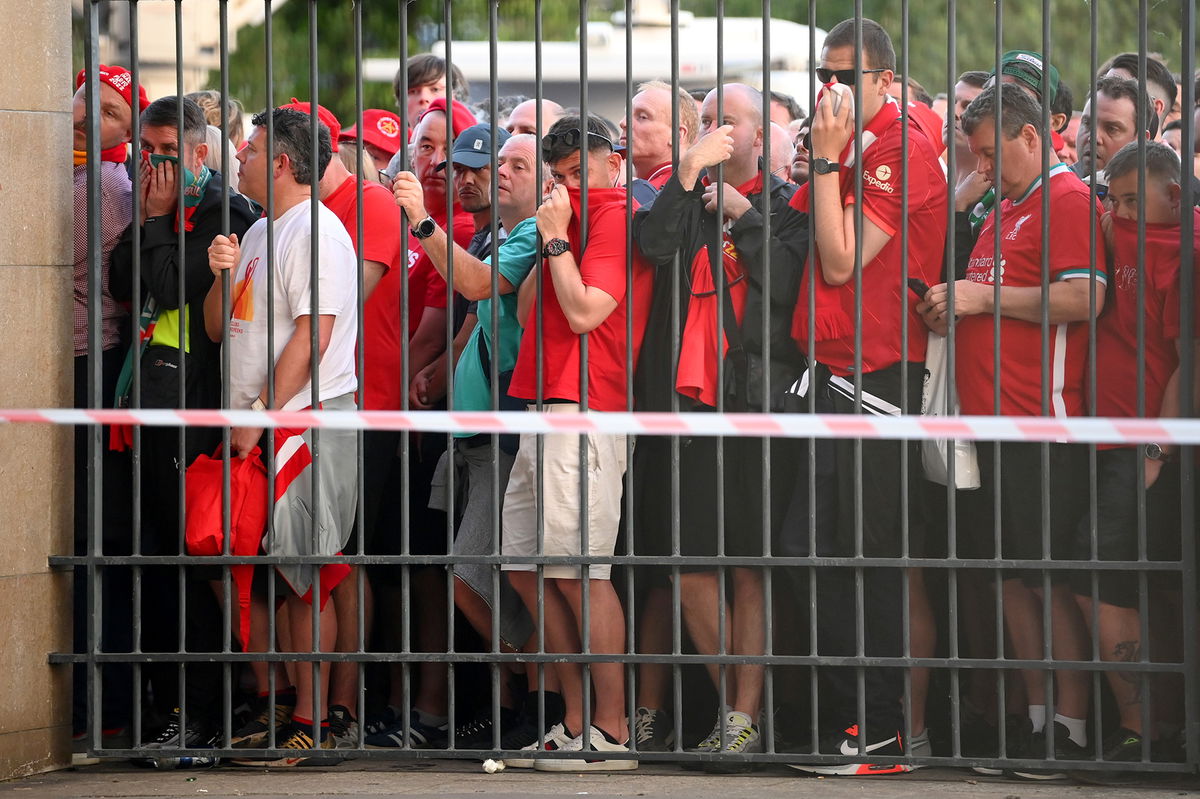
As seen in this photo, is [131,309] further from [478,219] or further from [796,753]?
[796,753]

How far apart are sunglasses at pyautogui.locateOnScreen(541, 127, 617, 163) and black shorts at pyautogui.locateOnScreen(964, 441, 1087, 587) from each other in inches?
64.7

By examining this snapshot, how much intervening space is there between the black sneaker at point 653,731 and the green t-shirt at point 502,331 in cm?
116

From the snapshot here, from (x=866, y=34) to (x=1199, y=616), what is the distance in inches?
84.0

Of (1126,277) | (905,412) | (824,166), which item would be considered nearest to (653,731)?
(905,412)

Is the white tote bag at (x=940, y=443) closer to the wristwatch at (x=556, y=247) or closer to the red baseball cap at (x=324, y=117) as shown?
the wristwatch at (x=556, y=247)

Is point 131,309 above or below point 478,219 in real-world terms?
below

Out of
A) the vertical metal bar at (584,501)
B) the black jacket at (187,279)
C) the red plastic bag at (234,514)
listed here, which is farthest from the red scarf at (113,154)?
the vertical metal bar at (584,501)

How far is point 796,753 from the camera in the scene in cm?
516

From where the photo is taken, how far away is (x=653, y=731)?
5461 millimetres

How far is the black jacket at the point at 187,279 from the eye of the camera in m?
5.54

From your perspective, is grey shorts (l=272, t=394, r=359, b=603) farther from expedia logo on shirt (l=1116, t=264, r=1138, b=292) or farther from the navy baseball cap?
expedia logo on shirt (l=1116, t=264, r=1138, b=292)

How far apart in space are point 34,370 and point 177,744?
1374 millimetres

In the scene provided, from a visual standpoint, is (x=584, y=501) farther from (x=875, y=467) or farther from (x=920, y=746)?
(x=920, y=746)

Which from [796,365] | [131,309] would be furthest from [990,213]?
[131,309]
